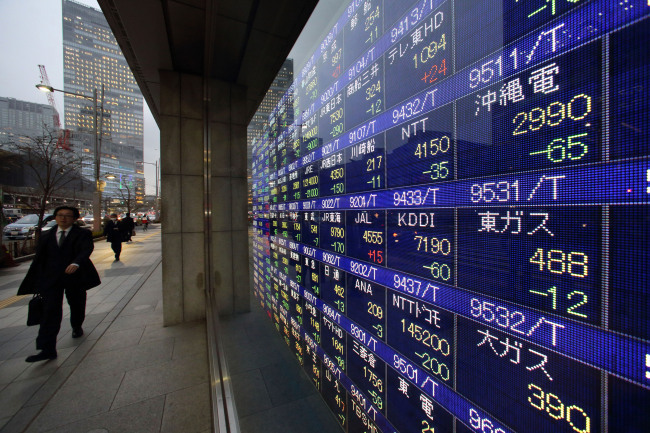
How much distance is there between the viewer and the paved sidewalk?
2.18 metres

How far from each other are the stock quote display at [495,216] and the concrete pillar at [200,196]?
2696 mm

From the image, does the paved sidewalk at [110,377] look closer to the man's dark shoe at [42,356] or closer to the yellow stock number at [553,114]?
the man's dark shoe at [42,356]

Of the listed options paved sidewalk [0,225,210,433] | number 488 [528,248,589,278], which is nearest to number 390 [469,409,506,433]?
number 488 [528,248,589,278]

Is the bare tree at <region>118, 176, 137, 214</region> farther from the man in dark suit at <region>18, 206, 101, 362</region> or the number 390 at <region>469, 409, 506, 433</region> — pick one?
the number 390 at <region>469, 409, 506, 433</region>

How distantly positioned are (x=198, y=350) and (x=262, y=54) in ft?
13.4

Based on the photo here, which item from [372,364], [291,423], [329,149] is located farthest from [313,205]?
[291,423]

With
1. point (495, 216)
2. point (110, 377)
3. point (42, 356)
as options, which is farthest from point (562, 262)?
point (42, 356)

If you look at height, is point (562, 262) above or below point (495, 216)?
below

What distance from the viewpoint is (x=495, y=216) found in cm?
120

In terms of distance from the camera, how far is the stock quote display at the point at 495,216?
85 centimetres

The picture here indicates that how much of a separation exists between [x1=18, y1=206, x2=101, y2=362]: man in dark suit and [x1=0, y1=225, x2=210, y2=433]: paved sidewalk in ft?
1.15

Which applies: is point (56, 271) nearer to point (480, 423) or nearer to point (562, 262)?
point (480, 423)

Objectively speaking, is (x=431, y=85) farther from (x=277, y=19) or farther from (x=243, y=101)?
(x=243, y=101)

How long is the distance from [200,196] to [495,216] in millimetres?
4229
